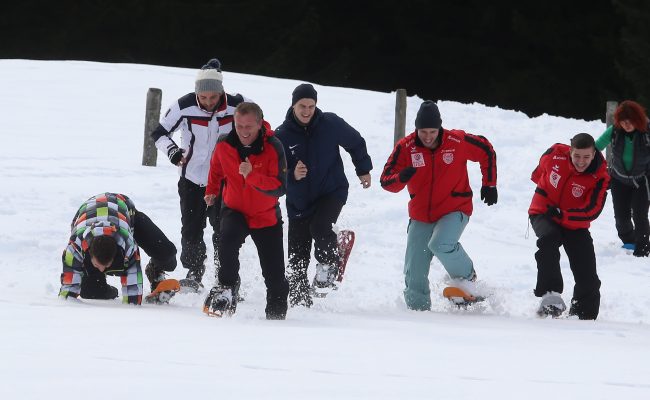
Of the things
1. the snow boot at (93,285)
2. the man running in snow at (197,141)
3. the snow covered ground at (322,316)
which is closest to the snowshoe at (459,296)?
the snow covered ground at (322,316)

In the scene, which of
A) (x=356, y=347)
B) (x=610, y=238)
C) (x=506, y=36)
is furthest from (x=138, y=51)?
(x=356, y=347)

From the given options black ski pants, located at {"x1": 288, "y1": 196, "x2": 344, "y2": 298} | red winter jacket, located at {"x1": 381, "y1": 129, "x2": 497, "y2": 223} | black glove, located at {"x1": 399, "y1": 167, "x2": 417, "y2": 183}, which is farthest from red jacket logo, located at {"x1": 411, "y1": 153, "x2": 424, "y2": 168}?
black ski pants, located at {"x1": 288, "y1": 196, "x2": 344, "y2": 298}

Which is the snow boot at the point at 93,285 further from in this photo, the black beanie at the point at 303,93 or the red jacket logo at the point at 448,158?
the red jacket logo at the point at 448,158

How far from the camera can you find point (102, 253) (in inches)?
287

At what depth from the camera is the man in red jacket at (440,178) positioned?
26.6 feet

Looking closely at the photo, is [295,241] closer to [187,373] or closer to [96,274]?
[96,274]

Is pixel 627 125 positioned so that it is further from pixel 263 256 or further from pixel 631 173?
pixel 263 256

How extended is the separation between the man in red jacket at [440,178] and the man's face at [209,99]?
1.29 m

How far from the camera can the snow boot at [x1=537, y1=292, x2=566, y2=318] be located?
8.13 m

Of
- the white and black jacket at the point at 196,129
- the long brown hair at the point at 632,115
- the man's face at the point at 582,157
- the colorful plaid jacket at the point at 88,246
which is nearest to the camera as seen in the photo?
the colorful plaid jacket at the point at 88,246

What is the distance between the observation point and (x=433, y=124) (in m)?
8.02

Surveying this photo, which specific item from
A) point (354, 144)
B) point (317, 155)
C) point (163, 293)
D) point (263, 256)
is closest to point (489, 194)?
point (354, 144)

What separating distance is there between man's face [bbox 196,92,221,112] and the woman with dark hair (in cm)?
398

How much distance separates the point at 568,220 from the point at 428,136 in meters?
1.13
